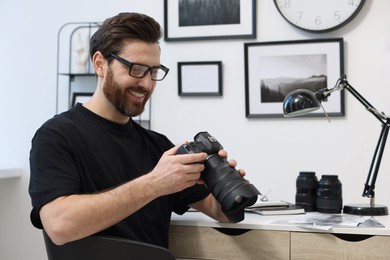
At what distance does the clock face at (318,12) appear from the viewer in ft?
7.76

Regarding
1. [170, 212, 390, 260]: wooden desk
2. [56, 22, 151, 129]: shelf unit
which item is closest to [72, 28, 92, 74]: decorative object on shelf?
[56, 22, 151, 129]: shelf unit

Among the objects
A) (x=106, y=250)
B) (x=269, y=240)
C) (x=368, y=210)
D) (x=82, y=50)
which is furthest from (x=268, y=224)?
(x=82, y=50)

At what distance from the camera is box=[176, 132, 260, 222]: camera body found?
4.35ft

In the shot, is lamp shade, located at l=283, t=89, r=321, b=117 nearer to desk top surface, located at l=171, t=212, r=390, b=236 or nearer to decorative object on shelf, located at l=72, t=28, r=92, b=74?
desk top surface, located at l=171, t=212, r=390, b=236

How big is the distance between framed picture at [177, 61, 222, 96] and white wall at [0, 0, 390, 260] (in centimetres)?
3

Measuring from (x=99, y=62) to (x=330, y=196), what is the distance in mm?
891

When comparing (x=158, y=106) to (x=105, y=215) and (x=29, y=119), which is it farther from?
(x=105, y=215)

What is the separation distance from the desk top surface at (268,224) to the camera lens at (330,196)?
57mm

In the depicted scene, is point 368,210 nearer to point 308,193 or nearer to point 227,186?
point 308,193

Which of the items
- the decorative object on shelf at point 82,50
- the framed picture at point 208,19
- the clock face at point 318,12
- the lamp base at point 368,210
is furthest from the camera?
the decorative object on shelf at point 82,50

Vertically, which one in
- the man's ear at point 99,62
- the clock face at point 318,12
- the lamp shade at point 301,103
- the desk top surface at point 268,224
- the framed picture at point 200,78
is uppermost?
the clock face at point 318,12

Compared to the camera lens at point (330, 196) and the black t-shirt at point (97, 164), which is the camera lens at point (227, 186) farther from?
the camera lens at point (330, 196)

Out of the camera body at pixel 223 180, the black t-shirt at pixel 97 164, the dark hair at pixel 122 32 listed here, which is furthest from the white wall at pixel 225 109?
the camera body at pixel 223 180

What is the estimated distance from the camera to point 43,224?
1.33 metres
